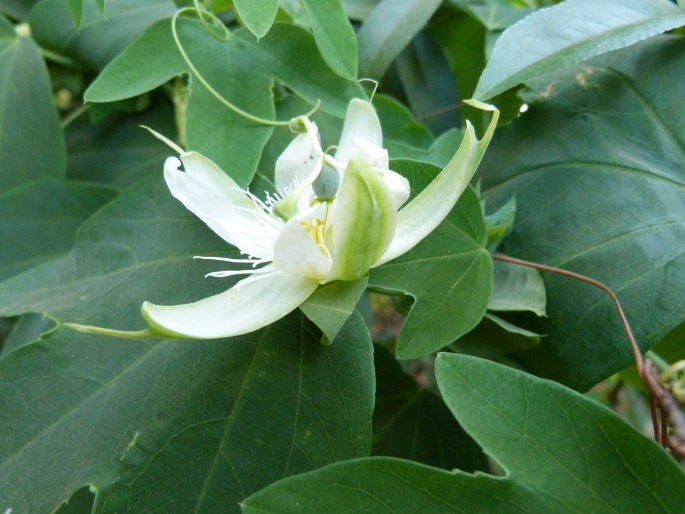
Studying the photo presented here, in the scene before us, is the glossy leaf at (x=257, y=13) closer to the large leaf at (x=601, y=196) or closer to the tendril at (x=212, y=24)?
the tendril at (x=212, y=24)

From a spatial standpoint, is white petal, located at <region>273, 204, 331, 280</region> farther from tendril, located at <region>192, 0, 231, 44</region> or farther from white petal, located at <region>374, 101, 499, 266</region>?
tendril, located at <region>192, 0, 231, 44</region>

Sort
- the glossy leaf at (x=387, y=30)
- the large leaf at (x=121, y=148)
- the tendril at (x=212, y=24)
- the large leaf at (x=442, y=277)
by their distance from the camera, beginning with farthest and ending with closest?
the large leaf at (x=121, y=148) < the glossy leaf at (x=387, y=30) < the tendril at (x=212, y=24) < the large leaf at (x=442, y=277)

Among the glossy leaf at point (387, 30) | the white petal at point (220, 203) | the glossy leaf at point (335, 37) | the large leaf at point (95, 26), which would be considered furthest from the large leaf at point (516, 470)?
the large leaf at point (95, 26)

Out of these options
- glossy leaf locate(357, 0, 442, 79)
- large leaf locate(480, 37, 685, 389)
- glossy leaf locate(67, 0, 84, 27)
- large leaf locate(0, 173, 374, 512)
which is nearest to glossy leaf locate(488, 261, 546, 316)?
large leaf locate(480, 37, 685, 389)

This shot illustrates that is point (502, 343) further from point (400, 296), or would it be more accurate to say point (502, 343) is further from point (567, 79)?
point (567, 79)

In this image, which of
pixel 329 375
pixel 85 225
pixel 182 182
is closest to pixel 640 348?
pixel 329 375

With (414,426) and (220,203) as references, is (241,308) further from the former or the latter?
(414,426)
